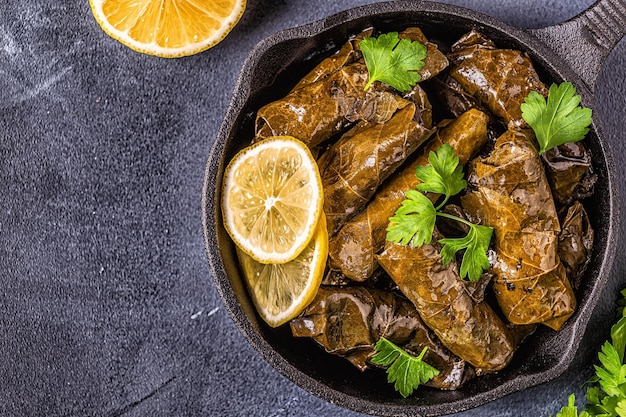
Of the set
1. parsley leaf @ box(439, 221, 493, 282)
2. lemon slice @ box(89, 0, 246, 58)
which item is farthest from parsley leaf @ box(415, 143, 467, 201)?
lemon slice @ box(89, 0, 246, 58)

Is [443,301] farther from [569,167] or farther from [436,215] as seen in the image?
[569,167]

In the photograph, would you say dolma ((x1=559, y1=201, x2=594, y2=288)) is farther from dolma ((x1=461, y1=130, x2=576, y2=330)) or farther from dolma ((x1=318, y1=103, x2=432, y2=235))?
dolma ((x1=318, y1=103, x2=432, y2=235))

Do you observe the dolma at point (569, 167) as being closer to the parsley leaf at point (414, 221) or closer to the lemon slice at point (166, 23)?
the parsley leaf at point (414, 221)

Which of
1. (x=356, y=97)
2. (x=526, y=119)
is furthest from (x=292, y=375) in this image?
(x=526, y=119)

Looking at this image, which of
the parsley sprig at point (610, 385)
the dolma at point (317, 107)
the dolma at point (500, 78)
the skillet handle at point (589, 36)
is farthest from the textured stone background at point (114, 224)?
the parsley sprig at point (610, 385)

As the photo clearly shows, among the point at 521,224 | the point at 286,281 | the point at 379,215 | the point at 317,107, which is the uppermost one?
the point at 317,107

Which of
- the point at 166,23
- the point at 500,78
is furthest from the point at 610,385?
the point at 166,23
